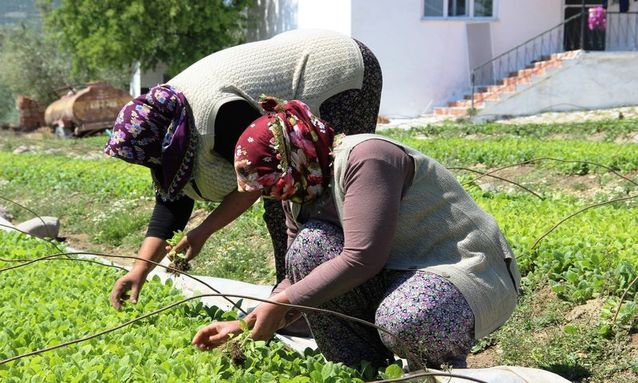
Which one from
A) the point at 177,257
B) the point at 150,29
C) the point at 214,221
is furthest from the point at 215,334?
the point at 150,29

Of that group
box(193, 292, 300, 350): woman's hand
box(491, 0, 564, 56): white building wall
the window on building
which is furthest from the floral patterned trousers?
box(491, 0, 564, 56): white building wall

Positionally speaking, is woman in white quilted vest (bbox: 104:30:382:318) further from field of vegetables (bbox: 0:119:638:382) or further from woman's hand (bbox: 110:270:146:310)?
field of vegetables (bbox: 0:119:638:382)

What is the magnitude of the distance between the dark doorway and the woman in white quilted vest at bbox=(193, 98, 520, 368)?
1801 centimetres

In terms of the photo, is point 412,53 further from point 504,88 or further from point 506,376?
point 506,376

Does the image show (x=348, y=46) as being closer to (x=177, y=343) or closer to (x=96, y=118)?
(x=177, y=343)

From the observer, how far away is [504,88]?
64.5 feet

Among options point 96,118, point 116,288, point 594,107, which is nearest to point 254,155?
point 116,288

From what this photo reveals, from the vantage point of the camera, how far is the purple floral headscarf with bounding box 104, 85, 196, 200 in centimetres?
407

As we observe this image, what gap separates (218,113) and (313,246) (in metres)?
0.86

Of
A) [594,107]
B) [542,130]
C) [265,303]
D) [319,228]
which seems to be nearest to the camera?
[265,303]

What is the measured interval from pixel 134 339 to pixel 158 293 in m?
0.84

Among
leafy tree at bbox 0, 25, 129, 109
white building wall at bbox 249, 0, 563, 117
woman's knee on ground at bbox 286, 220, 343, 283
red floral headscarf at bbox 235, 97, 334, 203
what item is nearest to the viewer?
red floral headscarf at bbox 235, 97, 334, 203

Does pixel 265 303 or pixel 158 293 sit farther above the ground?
pixel 265 303

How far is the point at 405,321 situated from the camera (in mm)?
3361
